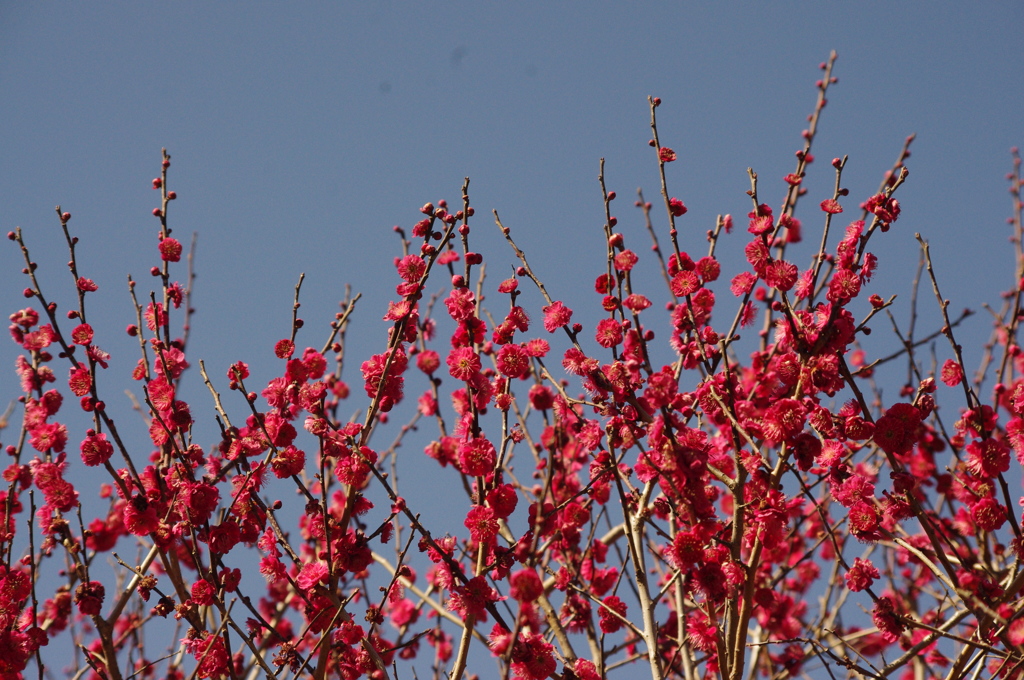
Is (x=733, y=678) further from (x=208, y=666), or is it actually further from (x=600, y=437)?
(x=208, y=666)

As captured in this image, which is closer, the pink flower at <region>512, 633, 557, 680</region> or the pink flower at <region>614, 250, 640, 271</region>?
the pink flower at <region>512, 633, 557, 680</region>

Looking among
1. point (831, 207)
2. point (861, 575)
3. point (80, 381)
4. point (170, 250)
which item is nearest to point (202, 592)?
point (80, 381)

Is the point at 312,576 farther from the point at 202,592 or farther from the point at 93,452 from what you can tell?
the point at 93,452

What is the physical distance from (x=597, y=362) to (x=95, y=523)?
8.28 feet

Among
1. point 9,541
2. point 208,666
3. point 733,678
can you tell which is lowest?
point 733,678

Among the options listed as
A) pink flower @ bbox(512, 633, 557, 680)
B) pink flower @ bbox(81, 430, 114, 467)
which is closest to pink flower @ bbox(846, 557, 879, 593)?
pink flower @ bbox(512, 633, 557, 680)

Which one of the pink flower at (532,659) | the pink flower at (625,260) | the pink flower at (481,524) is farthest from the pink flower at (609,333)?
the pink flower at (532,659)

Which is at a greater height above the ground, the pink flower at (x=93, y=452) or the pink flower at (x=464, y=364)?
the pink flower at (x=464, y=364)

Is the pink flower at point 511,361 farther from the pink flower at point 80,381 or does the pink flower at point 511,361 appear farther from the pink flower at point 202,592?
the pink flower at point 80,381

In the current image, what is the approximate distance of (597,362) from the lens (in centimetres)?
378

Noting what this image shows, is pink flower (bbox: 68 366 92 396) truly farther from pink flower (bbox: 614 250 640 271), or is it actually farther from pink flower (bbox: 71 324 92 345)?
pink flower (bbox: 614 250 640 271)

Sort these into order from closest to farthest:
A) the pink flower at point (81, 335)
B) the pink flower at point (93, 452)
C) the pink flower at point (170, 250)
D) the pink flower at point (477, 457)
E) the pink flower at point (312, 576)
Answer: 1. the pink flower at point (312, 576)
2. the pink flower at point (477, 457)
3. the pink flower at point (93, 452)
4. the pink flower at point (81, 335)
5. the pink flower at point (170, 250)

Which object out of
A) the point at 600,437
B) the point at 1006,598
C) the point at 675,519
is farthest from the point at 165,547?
the point at 1006,598

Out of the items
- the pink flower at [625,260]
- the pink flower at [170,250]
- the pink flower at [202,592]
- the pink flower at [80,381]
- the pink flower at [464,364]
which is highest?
the pink flower at [170,250]
